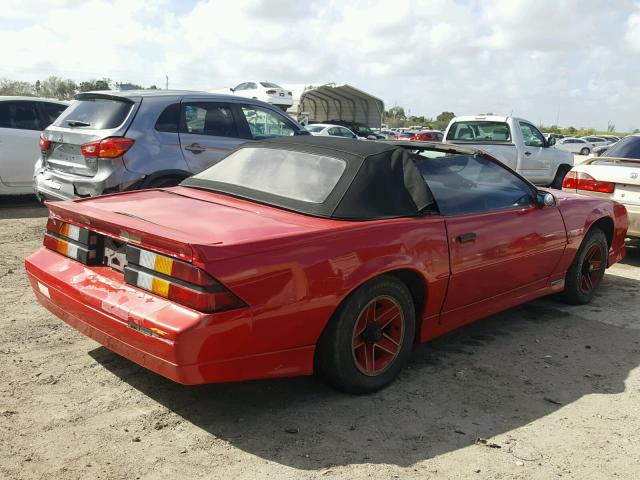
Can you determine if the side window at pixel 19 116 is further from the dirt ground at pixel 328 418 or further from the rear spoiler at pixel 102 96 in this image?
the dirt ground at pixel 328 418

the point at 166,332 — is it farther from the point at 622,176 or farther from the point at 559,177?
the point at 559,177

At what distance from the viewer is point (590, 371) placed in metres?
4.07

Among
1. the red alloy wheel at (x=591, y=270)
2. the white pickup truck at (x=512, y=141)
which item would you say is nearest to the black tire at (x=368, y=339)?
the red alloy wheel at (x=591, y=270)

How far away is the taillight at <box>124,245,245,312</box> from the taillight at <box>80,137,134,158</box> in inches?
132

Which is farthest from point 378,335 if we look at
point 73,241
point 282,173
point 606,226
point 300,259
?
point 606,226

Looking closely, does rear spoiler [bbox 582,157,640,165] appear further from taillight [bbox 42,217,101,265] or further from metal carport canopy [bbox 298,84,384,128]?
metal carport canopy [bbox 298,84,384,128]

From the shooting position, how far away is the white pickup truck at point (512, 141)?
38.1ft

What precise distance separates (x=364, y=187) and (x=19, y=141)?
22.4ft

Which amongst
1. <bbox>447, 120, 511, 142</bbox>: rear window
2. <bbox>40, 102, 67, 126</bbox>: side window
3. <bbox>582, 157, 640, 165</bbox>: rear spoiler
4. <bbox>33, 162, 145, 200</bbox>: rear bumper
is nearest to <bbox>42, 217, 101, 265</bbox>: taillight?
<bbox>33, 162, 145, 200</bbox>: rear bumper

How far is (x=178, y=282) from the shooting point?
292cm

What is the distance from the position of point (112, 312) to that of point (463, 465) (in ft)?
5.82

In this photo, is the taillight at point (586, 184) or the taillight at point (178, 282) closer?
the taillight at point (178, 282)

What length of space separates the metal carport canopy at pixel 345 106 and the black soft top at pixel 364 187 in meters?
35.7

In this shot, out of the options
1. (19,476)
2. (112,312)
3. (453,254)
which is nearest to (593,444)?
(453,254)
